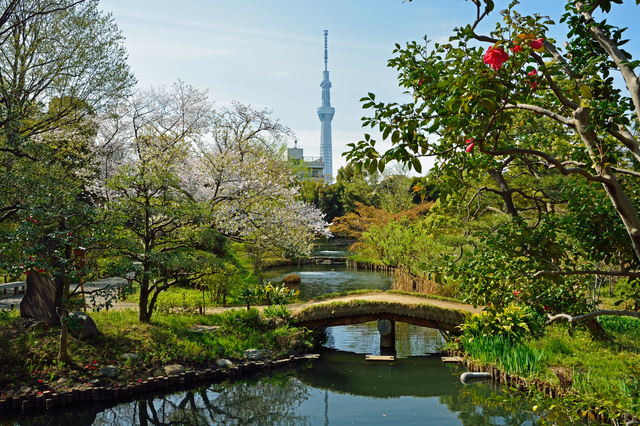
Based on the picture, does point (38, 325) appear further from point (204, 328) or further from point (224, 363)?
point (224, 363)

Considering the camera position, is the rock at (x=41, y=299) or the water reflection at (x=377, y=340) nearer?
the rock at (x=41, y=299)

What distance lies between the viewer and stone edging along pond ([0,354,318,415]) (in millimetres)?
5945

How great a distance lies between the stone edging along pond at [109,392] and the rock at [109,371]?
30 centimetres

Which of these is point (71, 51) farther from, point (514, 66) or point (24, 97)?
point (514, 66)

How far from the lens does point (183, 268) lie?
28.9 ft

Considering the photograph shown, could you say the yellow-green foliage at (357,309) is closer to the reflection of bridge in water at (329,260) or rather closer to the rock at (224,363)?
the rock at (224,363)

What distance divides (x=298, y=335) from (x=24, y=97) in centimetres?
753

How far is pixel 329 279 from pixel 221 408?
13429mm

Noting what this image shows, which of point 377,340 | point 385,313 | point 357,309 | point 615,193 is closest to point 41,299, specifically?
point 357,309

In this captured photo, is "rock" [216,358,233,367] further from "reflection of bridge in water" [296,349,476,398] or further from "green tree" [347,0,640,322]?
"green tree" [347,0,640,322]

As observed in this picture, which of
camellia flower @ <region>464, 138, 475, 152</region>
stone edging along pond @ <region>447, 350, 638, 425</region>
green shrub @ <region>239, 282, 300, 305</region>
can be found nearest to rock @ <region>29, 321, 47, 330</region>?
green shrub @ <region>239, 282, 300, 305</region>

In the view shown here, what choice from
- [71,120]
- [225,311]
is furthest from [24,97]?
[225,311]

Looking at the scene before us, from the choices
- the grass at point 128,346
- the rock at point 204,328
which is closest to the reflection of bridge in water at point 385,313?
the grass at point 128,346

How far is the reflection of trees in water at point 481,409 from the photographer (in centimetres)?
607
